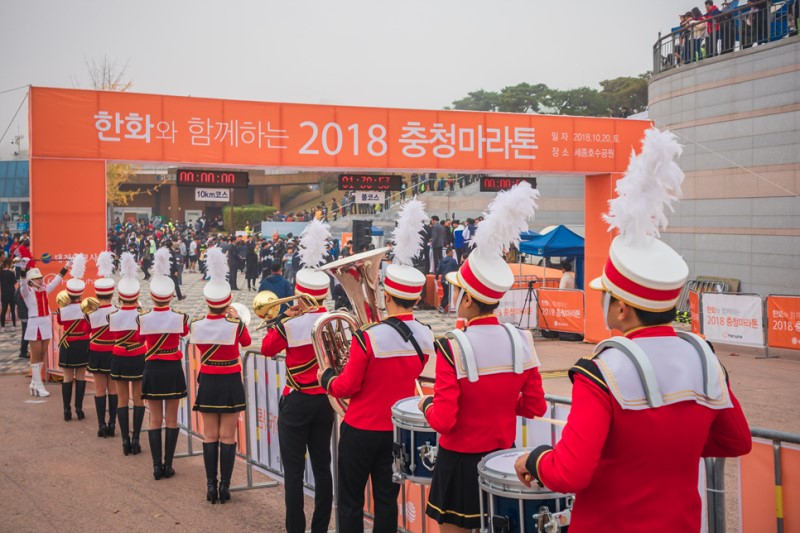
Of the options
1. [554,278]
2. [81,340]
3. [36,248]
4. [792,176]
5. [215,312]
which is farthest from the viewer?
[554,278]

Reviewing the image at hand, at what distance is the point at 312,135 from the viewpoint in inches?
606

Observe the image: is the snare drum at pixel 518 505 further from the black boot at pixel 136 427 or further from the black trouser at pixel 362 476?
the black boot at pixel 136 427

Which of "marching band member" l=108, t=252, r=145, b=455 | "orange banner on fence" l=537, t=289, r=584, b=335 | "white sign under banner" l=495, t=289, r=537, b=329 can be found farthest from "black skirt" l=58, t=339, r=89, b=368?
"orange banner on fence" l=537, t=289, r=584, b=335

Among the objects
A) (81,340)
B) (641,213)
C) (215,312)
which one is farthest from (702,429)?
(81,340)

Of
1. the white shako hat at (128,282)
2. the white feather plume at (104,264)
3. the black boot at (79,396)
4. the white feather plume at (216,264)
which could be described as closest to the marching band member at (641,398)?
the white feather plume at (216,264)

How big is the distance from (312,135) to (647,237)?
12979mm

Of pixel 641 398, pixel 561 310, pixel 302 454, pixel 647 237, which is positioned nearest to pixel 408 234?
pixel 302 454

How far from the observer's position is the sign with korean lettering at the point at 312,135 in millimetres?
13836

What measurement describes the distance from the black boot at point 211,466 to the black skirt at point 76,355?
161 inches

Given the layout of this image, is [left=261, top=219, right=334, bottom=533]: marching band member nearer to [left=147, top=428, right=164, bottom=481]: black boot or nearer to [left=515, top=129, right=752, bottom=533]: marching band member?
[left=147, top=428, right=164, bottom=481]: black boot

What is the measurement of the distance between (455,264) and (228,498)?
15334 mm

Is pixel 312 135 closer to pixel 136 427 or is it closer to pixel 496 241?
pixel 136 427

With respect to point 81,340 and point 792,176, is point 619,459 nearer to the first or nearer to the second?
point 81,340

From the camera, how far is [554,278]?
22859 mm
